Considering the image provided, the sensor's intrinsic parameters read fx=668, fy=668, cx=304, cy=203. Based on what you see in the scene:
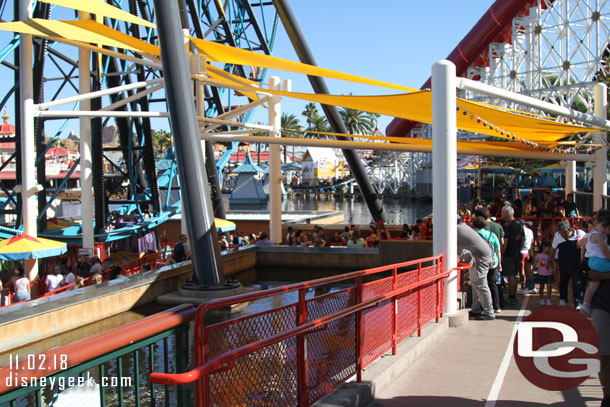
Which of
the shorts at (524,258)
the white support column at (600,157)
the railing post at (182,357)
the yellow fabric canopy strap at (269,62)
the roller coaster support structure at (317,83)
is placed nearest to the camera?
the railing post at (182,357)

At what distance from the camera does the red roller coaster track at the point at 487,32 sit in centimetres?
4234

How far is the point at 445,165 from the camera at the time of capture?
910 cm

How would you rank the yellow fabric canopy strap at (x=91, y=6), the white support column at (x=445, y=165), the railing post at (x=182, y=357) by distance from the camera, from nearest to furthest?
the railing post at (x=182, y=357) < the white support column at (x=445, y=165) < the yellow fabric canopy strap at (x=91, y=6)

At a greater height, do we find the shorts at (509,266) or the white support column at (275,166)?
the white support column at (275,166)

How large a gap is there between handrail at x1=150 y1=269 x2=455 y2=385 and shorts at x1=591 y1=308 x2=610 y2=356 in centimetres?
194

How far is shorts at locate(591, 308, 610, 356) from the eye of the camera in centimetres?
526

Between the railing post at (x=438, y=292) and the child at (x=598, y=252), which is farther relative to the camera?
the railing post at (x=438, y=292)

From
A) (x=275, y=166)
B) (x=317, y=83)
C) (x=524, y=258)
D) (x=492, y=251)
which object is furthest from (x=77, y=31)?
(x=524, y=258)

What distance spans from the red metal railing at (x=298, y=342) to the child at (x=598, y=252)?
1878mm

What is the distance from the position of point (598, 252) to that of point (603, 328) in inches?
23.8

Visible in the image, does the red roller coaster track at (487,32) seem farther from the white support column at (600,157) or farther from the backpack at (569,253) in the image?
the backpack at (569,253)

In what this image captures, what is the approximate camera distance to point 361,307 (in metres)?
6.07

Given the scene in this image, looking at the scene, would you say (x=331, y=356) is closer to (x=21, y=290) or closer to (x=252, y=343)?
(x=252, y=343)

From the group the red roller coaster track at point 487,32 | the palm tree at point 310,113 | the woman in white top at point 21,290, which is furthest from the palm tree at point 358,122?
the woman in white top at point 21,290
